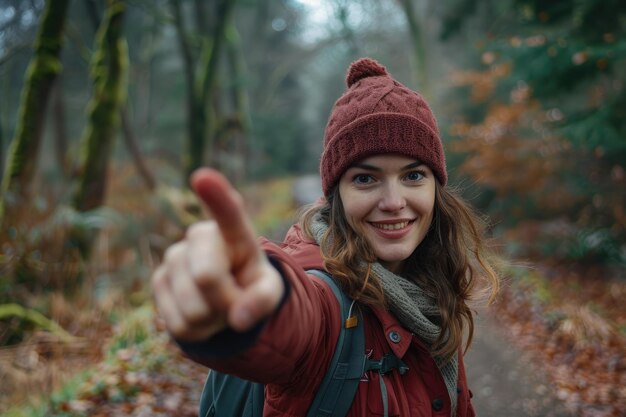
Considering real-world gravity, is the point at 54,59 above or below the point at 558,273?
above

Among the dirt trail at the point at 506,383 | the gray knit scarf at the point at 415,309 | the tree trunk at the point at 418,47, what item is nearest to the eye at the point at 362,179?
the gray knit scarf at the point at 415,309

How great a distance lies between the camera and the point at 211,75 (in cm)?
1205

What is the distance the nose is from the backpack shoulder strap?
17.7 inches

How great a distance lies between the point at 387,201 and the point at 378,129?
0.96 ft

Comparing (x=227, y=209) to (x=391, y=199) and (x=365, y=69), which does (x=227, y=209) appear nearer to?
(x=391, y=199)

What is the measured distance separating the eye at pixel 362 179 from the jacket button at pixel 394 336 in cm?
61

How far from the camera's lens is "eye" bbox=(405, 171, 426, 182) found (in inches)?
76.8

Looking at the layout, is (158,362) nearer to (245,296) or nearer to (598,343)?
(245,296)

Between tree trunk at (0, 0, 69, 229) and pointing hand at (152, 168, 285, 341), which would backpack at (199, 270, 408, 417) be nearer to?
pointing hand at (152, 168, 285, 341)

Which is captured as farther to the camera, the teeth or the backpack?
the teeth

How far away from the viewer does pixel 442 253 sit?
2.20m

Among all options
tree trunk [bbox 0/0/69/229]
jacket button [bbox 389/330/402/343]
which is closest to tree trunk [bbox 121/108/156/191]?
tree trunk [bbox 0/0/69/229]

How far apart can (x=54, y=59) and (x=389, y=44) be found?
1590 centimetres

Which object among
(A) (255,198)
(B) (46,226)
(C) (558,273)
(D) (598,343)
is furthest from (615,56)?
(A) (255,198)
